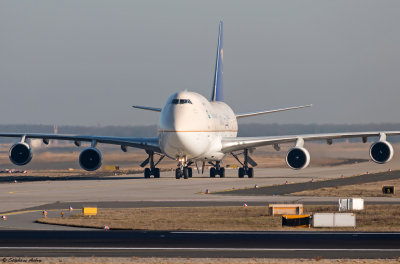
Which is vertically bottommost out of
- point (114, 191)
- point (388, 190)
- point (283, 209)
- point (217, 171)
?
point (283, 209)

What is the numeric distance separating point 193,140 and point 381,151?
14222mm

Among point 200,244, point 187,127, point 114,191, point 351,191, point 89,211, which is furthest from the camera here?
point 187,127

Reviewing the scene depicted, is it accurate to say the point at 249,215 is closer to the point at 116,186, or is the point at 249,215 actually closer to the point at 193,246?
the point at 193,246

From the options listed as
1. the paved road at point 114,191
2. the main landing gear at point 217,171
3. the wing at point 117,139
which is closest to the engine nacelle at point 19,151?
the wing at point 117,139

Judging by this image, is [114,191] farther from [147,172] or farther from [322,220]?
[322,220]

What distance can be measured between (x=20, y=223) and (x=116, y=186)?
24.9m

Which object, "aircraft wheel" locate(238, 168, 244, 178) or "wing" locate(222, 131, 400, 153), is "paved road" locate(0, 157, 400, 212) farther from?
"aircraft wheel" locate(238, 168, 244, 178)

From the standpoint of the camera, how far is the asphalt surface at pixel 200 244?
72.9 ft

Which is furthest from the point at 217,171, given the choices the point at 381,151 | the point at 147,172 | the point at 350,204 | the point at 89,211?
the point at 89,211

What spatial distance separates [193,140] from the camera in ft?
197

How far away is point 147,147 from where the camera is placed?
64438mm

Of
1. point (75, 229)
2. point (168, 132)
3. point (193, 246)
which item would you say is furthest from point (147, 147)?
point (193, 246)

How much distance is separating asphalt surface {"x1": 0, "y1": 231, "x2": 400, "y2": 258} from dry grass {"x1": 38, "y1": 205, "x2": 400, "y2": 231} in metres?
2.27

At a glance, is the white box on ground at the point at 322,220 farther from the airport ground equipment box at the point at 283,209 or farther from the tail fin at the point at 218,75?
the tail fin at the point at 218,75
